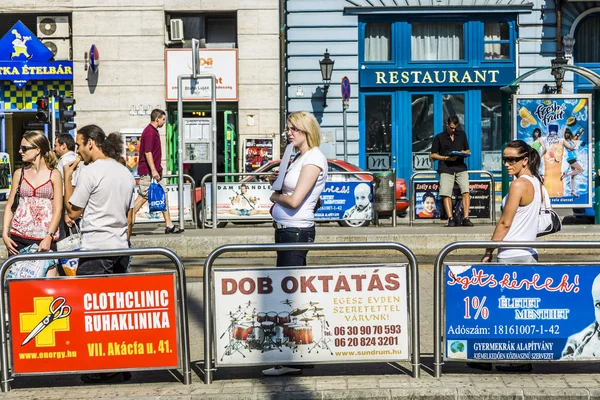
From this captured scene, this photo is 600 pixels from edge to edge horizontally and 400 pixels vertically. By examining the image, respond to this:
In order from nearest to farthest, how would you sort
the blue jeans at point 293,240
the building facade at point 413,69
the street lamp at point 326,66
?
the blue jeans at point 293,240
the street lamp at point 326,66
the building facade at point 413,69

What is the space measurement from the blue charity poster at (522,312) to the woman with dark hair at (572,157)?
1059 centimetres

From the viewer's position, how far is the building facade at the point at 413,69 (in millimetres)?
26328

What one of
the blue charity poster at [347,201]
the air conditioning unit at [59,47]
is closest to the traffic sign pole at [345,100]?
the air conditioning unit at [59,47]

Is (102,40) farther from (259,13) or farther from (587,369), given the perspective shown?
(587,369)

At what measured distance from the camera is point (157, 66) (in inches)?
1046

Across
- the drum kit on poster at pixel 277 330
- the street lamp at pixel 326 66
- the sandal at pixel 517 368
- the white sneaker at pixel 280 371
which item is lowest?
the sandal at pixel 517 368

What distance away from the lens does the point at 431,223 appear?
18.2m

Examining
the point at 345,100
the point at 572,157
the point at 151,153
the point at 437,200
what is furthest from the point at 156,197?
the point at 345,100

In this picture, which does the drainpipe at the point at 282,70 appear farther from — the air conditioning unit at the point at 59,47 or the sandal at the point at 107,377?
the sandal at the point at 107,377

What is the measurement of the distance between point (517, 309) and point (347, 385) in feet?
4.19

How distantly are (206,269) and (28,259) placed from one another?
1.21 meters

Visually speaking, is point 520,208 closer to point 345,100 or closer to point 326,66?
point 345,100

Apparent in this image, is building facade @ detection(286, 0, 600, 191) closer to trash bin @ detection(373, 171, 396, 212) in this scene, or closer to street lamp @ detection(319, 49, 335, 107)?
street lamp @ detection(319, 49, 335, 107)

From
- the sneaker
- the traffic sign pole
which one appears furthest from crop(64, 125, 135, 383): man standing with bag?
the traffic sign pole
